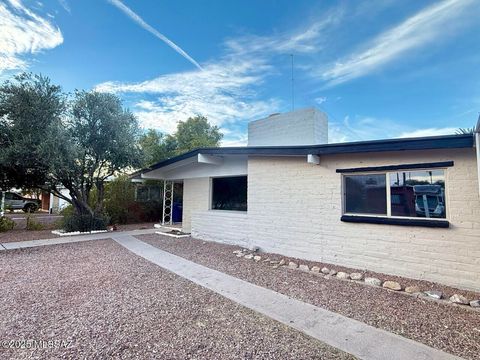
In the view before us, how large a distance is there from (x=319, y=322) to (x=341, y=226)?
3.04 meters

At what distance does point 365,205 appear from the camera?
5734 mm

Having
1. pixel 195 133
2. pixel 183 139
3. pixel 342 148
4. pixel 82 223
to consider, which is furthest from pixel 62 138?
pixel 195 133

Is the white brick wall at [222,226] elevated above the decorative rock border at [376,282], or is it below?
above

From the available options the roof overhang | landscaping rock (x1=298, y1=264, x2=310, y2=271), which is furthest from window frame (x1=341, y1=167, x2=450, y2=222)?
landscaping rock (x1=298, y1=264, x2=310, y2=271)

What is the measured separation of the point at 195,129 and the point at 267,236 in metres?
21.7

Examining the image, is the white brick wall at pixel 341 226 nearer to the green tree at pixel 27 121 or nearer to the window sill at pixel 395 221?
the window sill at pixel 395 221

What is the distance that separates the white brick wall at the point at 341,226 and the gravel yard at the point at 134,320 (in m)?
3.17

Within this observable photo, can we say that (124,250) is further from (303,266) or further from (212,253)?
(303,266)

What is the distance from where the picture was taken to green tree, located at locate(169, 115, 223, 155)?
22953 mm

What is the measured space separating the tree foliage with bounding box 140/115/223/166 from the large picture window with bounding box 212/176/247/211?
25.5 ft

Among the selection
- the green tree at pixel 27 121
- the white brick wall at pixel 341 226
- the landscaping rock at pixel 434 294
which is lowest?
the landscaping rock at pixel 434 294

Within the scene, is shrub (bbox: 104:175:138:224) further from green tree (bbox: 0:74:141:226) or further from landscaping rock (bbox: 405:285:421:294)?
landscaping rock (bbox: 405:285:421:294)

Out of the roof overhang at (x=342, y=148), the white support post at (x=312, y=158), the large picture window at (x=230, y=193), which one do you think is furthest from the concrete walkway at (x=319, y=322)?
the large picture window at (x=230, y=193)

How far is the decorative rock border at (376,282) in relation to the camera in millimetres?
3910
